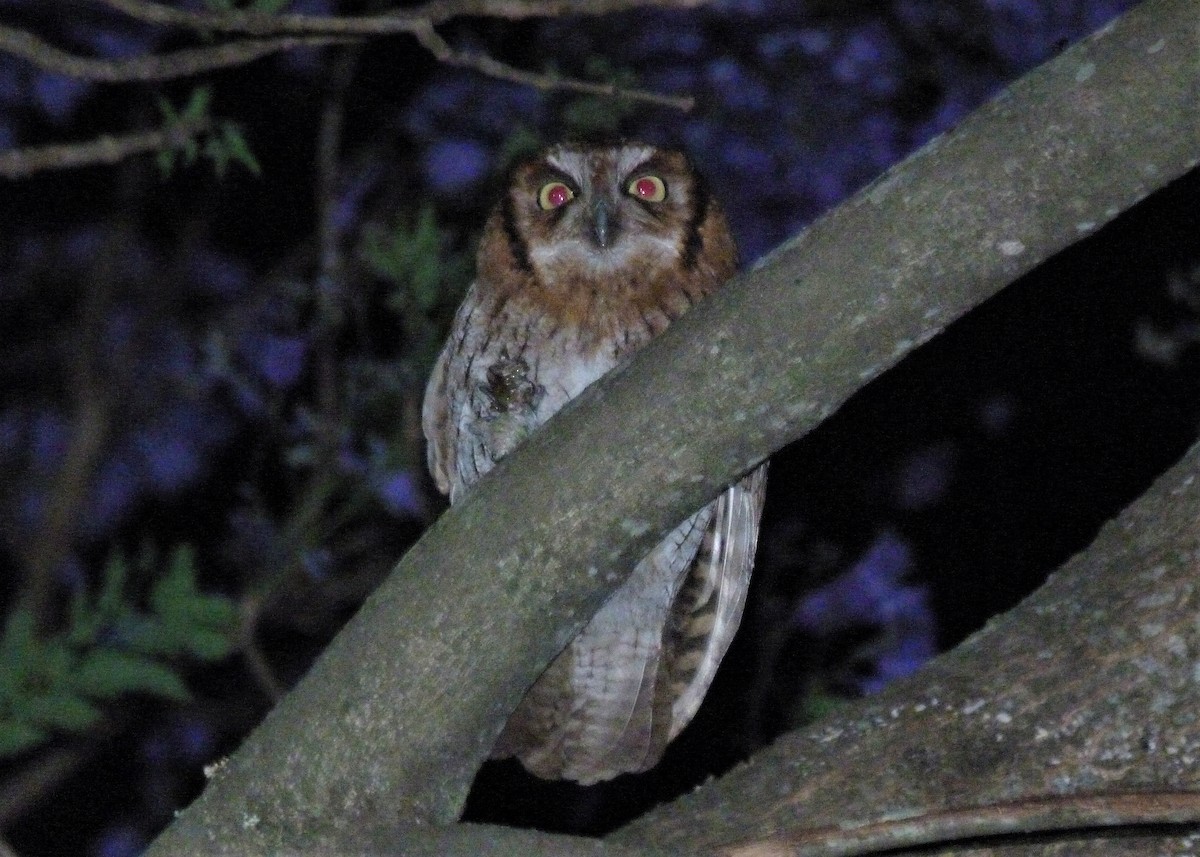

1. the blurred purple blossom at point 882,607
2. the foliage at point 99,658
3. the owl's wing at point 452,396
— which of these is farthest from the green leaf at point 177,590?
the blurred purple blossom at point 882,607

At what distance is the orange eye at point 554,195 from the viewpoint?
Result: 258 centimetres

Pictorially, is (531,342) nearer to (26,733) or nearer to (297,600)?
(26,733)

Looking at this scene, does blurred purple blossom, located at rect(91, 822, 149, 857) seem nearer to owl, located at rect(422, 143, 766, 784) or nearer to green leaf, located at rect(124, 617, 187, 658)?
green leaf, located at rect(124, 617, 187, 658)

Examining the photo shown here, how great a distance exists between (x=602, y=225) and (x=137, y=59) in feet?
2.54

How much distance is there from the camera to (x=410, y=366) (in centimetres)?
395

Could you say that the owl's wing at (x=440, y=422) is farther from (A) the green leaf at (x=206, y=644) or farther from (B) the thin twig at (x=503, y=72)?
(B) the thin twig at (x=503, y=72)

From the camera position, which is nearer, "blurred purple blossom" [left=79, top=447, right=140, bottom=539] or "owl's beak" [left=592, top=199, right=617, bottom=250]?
"owl's beak" [left=592, top=199, right=617, bottom=250]

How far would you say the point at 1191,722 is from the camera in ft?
5.92

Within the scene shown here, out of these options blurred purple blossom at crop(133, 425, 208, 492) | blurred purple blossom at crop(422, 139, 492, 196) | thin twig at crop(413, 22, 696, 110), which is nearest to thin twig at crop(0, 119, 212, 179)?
thin twig at crop(413, 22, 696, 110)

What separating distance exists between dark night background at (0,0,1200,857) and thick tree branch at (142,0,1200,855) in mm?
1699

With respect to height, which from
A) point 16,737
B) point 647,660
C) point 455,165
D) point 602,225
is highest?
point 455,165

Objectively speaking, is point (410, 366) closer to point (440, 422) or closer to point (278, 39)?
point (440, 422)

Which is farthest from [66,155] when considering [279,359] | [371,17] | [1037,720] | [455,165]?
[279,359]

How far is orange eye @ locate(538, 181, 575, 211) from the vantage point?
258cm
